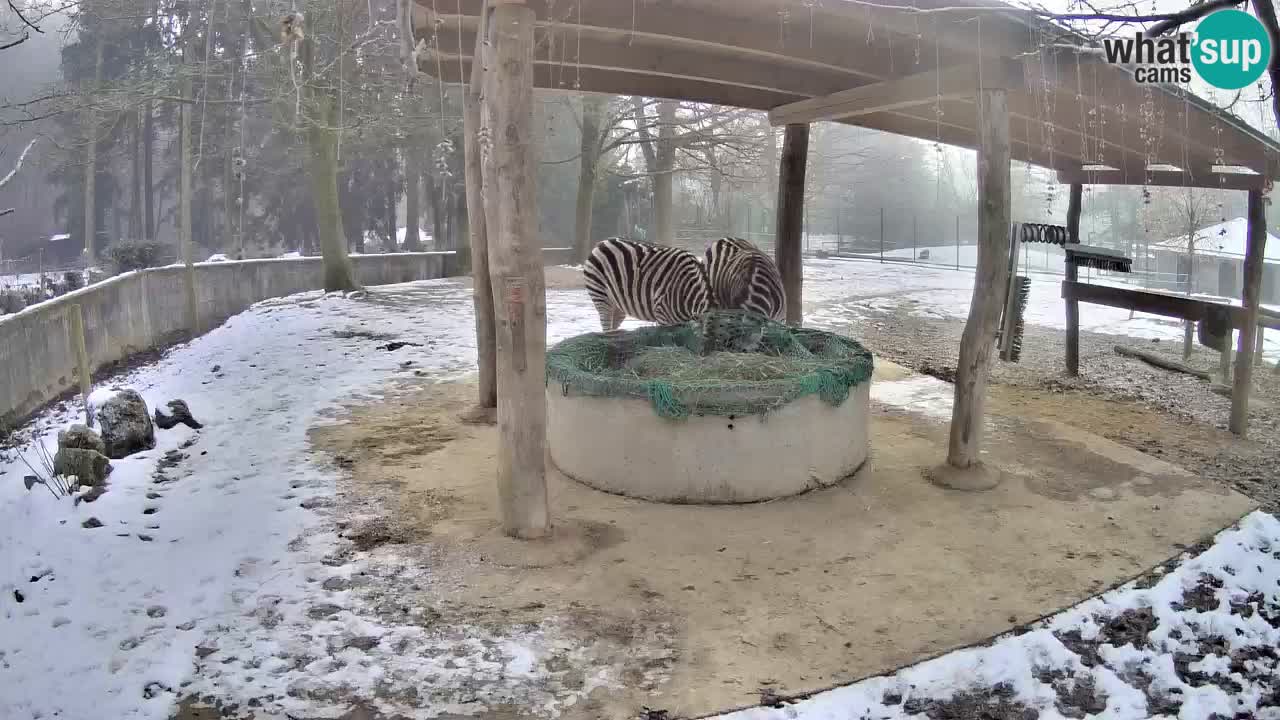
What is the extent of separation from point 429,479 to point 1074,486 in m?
4.31

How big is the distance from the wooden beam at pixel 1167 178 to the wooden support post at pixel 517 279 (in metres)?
6.52

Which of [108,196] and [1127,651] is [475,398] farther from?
[108,196]

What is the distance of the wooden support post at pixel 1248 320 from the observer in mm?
6984

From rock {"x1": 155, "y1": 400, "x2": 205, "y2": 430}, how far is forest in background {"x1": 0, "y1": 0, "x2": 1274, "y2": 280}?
5971 mm

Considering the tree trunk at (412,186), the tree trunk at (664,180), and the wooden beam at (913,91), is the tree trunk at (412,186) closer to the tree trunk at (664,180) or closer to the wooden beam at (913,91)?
the tree trunk at (664,180)

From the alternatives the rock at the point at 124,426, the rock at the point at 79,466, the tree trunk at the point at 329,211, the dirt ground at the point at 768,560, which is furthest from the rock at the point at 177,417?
the tree trunk at the point at 329,211

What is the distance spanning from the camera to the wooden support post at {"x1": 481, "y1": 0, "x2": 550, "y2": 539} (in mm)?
4156

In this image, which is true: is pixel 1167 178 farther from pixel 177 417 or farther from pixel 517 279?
pixel 177 417

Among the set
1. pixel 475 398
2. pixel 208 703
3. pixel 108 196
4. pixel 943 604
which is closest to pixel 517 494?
pixel 208 703

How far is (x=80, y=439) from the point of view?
5.45m

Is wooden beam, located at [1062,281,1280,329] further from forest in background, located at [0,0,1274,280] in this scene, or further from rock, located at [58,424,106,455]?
rock, located at [58,424,106,455]

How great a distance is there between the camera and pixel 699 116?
17922mm

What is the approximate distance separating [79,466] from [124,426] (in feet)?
2.86

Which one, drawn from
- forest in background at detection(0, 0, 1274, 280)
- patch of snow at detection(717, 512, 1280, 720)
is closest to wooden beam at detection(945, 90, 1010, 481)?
patch of snow at detection(717, 512, 1280, 720)
